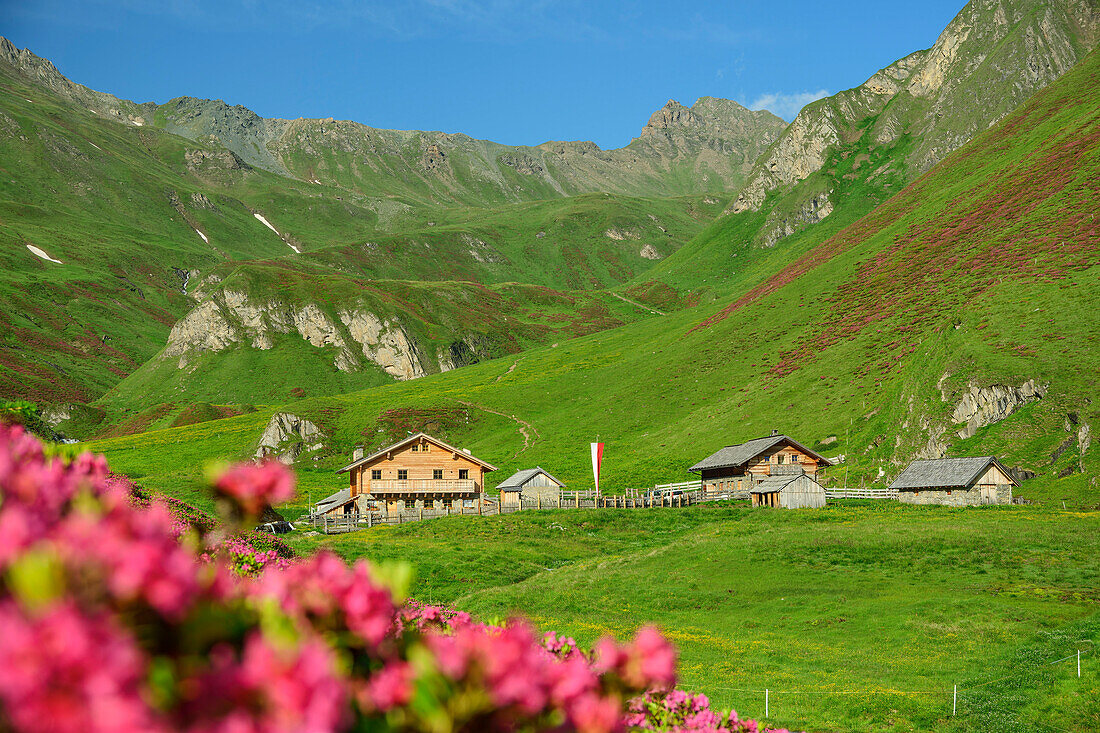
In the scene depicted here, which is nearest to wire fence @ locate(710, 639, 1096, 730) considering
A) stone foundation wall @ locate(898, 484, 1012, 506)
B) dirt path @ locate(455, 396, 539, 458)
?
stone foundation wall @ locate(898, 484, 1012, 506)

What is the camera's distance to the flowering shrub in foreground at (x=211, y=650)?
198 cm

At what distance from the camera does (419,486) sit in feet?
293

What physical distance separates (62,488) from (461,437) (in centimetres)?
12730

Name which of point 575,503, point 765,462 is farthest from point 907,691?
point 765,462

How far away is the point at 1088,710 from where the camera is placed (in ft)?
74.1

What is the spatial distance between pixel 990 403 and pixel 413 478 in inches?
2625

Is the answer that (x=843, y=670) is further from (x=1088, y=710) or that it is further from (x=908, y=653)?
(x=1088, y=710)

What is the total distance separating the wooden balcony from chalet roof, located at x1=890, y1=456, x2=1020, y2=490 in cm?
4937

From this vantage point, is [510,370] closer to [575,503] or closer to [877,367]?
[877,367]

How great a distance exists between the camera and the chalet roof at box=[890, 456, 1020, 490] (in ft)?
213

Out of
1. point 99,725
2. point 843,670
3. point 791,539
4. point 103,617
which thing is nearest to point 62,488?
point 103,617

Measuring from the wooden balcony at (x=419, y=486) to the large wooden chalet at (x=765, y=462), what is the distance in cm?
2983

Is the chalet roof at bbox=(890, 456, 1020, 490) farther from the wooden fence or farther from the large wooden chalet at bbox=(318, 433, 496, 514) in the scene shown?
the large wooden chalet at bbox=(318, 433, 496, 514)

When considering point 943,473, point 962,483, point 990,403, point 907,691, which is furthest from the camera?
point 990,403
